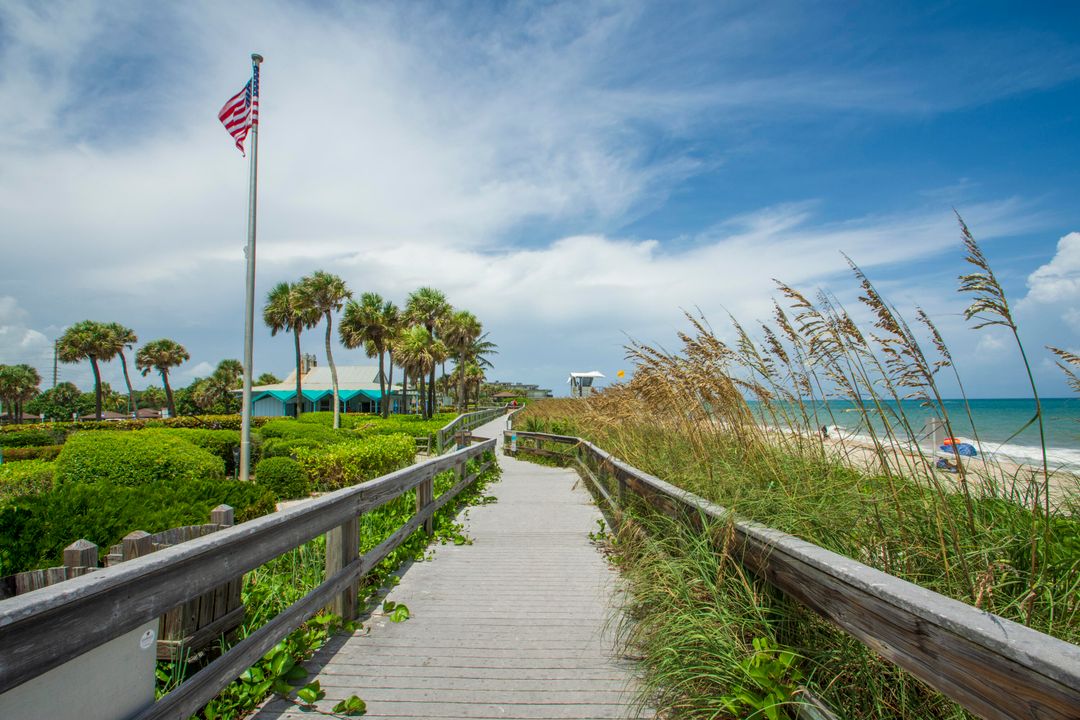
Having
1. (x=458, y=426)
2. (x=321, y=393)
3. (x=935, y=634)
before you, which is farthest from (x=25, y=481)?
(x=321, y=393)

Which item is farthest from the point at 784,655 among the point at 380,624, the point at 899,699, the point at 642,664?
the point at 380,624

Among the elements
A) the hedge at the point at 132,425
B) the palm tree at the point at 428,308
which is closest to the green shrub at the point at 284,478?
the hedge at the point at 132,425

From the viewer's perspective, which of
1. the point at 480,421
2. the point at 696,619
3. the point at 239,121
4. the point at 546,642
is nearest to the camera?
the point at 696,619

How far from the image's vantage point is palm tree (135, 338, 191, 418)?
6362 cm

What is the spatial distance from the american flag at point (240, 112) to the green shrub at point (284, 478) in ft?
26.6

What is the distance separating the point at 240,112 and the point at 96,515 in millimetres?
13220

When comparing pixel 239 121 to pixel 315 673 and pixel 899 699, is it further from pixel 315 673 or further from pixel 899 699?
pixel 899 699

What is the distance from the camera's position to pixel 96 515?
531 centimetres

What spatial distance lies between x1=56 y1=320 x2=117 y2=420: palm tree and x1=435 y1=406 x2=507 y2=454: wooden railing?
34.8 m

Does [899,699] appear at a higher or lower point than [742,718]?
higher

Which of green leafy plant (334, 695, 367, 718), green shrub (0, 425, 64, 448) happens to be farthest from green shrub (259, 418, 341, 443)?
green leafy plant (334, 695, 367, 718)

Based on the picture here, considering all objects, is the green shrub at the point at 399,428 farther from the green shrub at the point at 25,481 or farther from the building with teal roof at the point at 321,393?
the building with teal roof at the point at 321,393

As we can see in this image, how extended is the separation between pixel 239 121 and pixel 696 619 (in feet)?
55.0

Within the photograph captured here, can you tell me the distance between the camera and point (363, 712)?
300 centimetres
